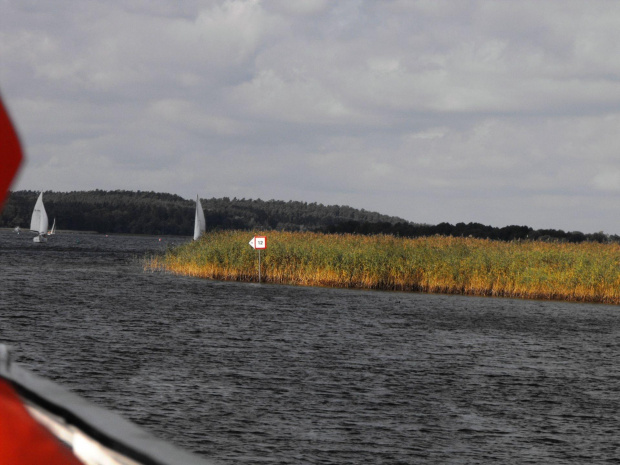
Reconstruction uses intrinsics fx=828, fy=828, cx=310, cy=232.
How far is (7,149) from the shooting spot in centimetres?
103

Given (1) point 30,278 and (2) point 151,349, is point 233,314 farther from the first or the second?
(1) point 30,278

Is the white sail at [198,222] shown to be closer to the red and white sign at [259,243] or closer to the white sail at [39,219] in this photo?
the white sail at [39,219]

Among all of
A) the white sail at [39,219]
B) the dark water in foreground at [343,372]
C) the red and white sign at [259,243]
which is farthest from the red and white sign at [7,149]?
the white sail at [39,219]

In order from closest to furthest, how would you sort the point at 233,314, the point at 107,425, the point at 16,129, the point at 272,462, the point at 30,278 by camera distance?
the point at 16,129
the point at 107,425
the point at 272,462
the point at 233,314
the point at 30,278

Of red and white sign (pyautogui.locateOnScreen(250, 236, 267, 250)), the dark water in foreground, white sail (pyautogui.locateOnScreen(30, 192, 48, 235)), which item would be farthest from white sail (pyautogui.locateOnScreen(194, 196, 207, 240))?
the dark water in foreground

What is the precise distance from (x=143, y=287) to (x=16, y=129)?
135ft

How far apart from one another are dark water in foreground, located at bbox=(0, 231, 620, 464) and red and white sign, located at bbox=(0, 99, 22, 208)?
9999mm

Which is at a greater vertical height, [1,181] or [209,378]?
[1,181]

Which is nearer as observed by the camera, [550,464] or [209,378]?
[550,464]

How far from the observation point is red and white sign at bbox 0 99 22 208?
1.02m

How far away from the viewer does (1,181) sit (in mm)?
1054

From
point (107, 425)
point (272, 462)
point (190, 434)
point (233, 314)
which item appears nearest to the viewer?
point (107, 425)

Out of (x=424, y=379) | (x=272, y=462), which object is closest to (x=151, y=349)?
(x=424, y=379)

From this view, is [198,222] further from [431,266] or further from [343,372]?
[343,372]
